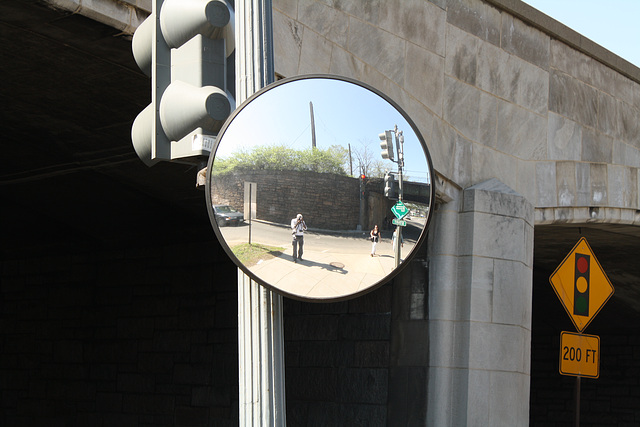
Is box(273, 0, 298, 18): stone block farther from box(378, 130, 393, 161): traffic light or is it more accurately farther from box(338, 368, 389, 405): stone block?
box(338, 368, 389, 405): stone block

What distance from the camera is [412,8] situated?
22.5ft

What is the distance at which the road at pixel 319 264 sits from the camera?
230cm

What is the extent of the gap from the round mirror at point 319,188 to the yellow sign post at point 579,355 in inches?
157

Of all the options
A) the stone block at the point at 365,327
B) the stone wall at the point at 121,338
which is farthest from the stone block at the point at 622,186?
the stone wall at the point at 121,338

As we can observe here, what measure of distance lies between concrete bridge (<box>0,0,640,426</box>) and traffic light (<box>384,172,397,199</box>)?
2.88 m

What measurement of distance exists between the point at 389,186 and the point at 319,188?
1.01 ft

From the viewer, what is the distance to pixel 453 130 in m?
7.07

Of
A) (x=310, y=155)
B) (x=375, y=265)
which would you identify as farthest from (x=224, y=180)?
(x=375, y=265)

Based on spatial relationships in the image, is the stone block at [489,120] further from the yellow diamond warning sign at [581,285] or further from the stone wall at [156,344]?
the stone wall at [156,344]

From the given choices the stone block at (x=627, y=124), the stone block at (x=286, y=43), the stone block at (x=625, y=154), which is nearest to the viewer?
the stone block at (x=286, y=43)

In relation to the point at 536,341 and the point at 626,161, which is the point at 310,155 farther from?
the point at 536,341

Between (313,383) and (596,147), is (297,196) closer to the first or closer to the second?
(313,383)

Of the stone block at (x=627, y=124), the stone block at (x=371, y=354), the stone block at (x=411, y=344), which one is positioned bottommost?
the stone block at (x=371, y=354)

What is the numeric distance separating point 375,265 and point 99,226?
9547 millimetres
